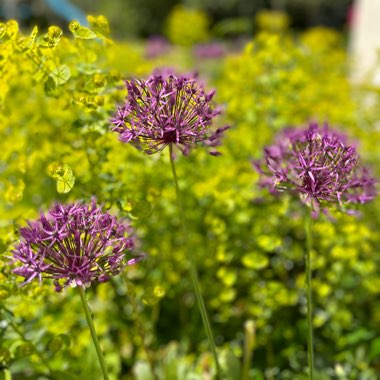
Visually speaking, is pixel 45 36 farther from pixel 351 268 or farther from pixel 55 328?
pixel 351 268

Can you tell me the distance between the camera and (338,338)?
2.31 m

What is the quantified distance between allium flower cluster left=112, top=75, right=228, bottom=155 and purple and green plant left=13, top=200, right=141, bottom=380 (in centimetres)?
19

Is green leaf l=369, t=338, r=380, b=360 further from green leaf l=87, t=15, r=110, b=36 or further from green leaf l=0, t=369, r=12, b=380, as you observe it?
green leaf l=87, t=15, r=110, b=36

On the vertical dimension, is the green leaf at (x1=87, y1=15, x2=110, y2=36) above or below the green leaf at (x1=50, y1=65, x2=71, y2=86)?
above

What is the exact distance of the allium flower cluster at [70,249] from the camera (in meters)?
1.01

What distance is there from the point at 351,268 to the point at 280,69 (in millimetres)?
981

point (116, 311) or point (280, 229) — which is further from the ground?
point (280, 229)

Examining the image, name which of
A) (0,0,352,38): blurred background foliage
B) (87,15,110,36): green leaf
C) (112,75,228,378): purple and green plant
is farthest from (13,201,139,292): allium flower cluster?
(0,0,352,38): blurred background foliage

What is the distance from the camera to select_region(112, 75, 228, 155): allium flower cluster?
1.10m

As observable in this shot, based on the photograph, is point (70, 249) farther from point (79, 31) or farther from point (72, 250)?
point (79, 31)

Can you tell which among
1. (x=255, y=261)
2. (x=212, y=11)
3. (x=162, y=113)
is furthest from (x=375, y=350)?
(x=212, y=11)

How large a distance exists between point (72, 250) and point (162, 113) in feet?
1.11

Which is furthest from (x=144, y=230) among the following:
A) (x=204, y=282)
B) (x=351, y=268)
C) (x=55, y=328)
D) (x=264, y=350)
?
(x=351, y=268)

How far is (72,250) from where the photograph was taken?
3.45 ft
